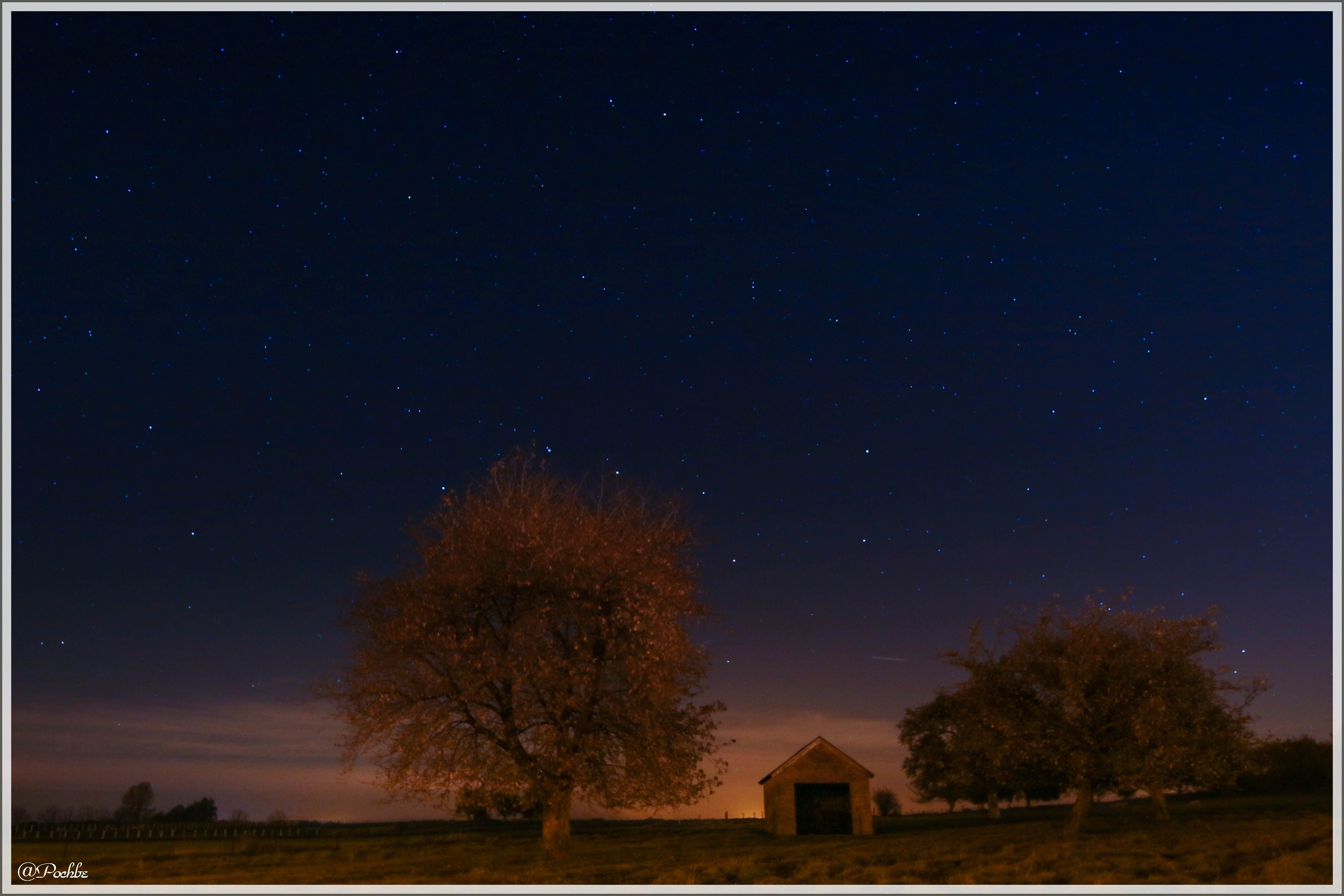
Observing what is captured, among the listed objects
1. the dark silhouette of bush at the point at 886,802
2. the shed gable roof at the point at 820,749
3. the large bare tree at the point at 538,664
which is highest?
the large bare tree at the point at 538,664

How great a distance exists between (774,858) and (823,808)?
707 inches

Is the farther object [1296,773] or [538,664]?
[1296,773]

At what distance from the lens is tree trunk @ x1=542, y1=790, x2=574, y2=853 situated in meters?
28.7

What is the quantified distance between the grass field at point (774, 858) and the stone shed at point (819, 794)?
285cm

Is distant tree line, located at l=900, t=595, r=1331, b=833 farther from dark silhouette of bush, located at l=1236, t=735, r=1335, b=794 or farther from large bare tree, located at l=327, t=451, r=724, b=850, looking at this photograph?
dark silhouette of bush, located at l=1236, t=735, r=1335, b=794

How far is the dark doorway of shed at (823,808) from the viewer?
152ft

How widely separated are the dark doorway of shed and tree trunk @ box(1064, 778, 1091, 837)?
1200 cm

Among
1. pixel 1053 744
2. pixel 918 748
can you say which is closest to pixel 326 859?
pixel 1053 744

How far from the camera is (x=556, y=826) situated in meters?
28.9
